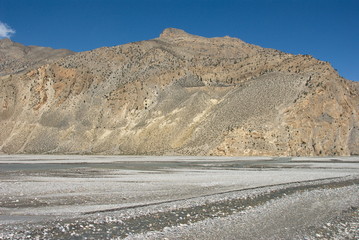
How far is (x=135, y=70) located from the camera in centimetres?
7762

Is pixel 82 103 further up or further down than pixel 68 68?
further down

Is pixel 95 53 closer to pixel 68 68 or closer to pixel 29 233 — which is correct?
pixel 68 68

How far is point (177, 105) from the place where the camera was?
6569cm

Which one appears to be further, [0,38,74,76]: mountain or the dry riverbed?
[0,38,74,76]: mountain

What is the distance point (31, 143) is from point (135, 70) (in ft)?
79.7

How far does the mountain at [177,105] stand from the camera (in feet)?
179

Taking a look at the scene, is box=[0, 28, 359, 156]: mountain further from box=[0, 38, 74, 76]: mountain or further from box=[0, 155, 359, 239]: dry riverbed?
box=[0, 38, 74, 76]: mountain

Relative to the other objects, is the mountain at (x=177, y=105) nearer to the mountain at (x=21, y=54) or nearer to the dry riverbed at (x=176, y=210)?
the dry riverbed at (x=176, y=210)

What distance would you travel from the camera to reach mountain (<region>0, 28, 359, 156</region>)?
54.6m

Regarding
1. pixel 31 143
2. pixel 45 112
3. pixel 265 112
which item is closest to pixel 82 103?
pixel 45 112

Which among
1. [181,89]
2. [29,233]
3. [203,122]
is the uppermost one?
[181,89]

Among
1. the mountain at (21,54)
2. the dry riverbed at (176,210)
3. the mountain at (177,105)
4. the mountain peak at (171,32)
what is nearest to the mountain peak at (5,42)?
the mountain at (21,54)

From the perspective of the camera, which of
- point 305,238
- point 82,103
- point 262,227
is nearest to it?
point 305,238

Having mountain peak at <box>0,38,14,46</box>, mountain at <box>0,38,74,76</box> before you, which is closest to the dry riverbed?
mountain at <box>0,38,74,76</box>
